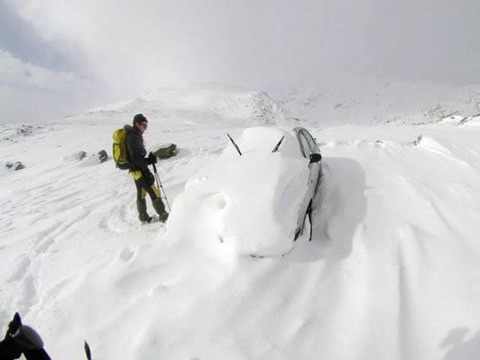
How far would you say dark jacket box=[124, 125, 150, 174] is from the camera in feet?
19.5

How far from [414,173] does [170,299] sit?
5.12 meters

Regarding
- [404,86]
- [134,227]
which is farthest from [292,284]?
[404,86]

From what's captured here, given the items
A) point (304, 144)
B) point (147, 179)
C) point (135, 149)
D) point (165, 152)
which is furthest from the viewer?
point (165, 152)

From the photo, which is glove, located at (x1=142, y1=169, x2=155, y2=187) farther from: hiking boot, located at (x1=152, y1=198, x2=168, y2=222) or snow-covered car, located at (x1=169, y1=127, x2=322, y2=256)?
snow-covered car, located at (x1=169, y1=127, x2=322, y2=256)

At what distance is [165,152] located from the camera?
11984 mm

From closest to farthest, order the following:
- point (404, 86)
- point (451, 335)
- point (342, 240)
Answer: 1. point (451, 335)
2. point (342, 240)
3. point (404, 86)

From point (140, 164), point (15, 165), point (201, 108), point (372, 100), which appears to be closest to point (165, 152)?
point (140, 164)

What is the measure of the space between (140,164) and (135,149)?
276mm

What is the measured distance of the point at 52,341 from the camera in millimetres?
3463

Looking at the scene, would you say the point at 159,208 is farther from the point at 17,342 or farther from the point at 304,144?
the point at 17,342

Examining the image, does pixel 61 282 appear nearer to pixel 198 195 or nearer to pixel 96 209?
pixel 198 195

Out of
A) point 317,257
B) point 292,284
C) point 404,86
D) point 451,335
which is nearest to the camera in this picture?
point 451,335

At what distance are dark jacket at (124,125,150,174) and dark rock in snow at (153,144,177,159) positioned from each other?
229 inches

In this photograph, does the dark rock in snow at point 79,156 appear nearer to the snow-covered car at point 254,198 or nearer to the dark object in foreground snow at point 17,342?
the snow-covered car at point 254,198
